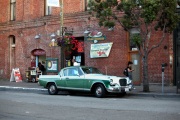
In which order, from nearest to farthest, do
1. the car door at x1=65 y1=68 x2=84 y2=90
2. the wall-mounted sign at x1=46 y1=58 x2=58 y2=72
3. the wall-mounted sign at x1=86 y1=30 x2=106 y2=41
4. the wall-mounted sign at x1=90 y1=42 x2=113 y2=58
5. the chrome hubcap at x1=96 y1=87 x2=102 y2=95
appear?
the chrome hubcap at x1=96 y1=87 x2=102 y2=95
the car door at x1=65 y1=68 x2=84 y2=90
the wall-mounted sign at x1=90 y1=42 x2=113 y2=58
the wall-mounted sign at x1=86 y1=30 x2=106 y2=41
the wall-mounted sign at x1=46 y1=58 x2=58 y2=72

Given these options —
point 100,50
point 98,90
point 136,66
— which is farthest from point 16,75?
point 98,90

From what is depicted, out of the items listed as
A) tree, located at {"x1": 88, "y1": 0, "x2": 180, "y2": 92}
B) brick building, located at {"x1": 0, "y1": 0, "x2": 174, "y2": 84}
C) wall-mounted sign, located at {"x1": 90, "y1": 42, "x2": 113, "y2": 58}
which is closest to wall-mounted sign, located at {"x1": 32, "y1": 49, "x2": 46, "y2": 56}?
brick building, located at {"x1": 0, "y1": 0, "x2": 174, "y2": 84}

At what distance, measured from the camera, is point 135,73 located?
22.9m

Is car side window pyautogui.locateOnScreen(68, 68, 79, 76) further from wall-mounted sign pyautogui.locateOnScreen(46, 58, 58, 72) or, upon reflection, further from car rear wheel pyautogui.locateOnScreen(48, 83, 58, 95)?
wall-mounted sign pyautogui.locateOnScreen(46, 58, 58, 72)

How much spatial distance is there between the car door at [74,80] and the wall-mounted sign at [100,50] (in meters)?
5.83

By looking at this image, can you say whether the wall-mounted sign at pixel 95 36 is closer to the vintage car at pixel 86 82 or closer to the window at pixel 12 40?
the vintage car at pixel 86 82

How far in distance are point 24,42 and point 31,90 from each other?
29.0ft

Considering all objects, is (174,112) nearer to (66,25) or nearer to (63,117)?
(63,117)

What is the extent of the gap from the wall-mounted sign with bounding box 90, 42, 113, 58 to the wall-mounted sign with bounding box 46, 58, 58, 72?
3.52m

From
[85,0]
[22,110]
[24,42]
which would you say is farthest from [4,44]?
[22,110]

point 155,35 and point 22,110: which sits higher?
point 155,35

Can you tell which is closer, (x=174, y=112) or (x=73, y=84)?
(x=174, y=112)

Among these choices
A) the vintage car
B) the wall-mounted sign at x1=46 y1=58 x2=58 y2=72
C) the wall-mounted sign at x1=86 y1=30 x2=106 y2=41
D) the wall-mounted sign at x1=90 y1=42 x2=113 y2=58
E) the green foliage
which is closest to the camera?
the vintage car

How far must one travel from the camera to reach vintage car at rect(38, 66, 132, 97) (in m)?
16.7
